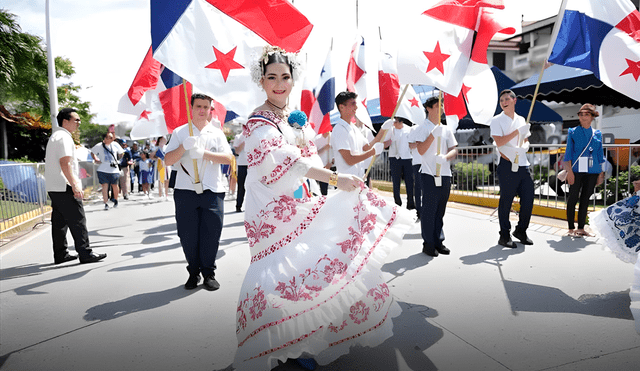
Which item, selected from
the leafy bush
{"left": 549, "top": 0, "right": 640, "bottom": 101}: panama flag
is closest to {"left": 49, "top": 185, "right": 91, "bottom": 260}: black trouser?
{"left": 549, "top": 0, "right": 640, "bottom": 101}: panama flag

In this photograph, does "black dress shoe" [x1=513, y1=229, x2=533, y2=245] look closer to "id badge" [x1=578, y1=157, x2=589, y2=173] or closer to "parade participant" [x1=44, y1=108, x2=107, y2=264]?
"id badge" [x1=578, y1=157, x2=589, y2=173]

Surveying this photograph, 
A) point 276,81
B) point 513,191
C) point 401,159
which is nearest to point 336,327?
point 276,81

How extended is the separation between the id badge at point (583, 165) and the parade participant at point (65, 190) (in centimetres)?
662

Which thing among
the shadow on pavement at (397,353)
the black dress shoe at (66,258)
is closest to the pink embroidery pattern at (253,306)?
the shadow on pavement at (397,353)

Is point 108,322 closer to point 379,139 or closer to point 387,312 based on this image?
point 387,312

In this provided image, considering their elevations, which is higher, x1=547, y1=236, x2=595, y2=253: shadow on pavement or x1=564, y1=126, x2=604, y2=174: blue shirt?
x1=564, y1=126, x2=604, y2=174: blue shirt

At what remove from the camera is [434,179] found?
17.6ft

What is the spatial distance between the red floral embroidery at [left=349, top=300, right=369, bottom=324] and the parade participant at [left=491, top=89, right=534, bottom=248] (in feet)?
12.5

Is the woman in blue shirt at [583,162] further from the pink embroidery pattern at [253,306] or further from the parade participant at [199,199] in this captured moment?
the pink embroidery pattern at [253,306]

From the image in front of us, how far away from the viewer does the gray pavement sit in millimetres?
2684

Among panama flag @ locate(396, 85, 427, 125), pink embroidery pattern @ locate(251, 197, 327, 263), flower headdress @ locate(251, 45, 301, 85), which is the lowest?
pink embroidery pattern @ locate(251, 197, 327, 263)

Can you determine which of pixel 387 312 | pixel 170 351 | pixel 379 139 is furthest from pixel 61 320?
pixel 379 139

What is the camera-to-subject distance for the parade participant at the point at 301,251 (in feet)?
7.71

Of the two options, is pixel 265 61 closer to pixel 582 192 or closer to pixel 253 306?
pixel 253 306
